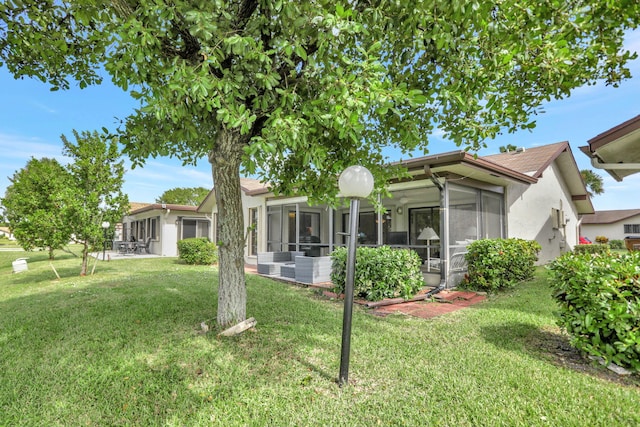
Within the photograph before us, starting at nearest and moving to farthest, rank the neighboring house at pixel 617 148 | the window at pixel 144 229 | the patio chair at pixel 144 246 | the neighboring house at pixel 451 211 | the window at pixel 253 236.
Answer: the neighboring house at pixel 617 148 → the neighboring house at pixel 451 211 → the window at pixel 253 236 → the patio chair at pixel 144 246 → the window at pixel 144 229

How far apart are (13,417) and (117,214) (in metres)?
8.54

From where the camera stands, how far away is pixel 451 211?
7.68m

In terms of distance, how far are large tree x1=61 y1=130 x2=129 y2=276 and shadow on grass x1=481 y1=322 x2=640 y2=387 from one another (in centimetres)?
1043

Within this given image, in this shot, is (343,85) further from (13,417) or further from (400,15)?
(13,417)

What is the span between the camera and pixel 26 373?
10.6 feet

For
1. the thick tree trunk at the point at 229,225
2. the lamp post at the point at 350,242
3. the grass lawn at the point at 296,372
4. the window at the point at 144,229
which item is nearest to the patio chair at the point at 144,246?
the window at the point at 144,229

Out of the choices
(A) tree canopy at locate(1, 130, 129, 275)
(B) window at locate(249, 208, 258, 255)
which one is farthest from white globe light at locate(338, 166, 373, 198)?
(B) window at locate(249, 208, 258, 255)

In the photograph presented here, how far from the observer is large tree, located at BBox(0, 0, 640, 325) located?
2.56 m

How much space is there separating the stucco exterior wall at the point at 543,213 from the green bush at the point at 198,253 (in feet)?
36.2

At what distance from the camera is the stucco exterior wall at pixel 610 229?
108 ft

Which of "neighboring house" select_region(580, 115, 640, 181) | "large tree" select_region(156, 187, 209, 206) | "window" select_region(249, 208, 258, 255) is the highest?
"large tree" select_region(156, 187, 209, 206)

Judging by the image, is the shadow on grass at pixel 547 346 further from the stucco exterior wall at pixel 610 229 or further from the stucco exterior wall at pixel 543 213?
the stucco exterior wall at pixel 610 229

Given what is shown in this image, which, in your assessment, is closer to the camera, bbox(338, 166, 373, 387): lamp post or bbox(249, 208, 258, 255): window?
bbox(338, 166, 373, 387): lamp post

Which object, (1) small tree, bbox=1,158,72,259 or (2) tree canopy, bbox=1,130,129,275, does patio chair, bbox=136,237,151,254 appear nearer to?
(2) tree canopy, bbox=1,130,129,275
